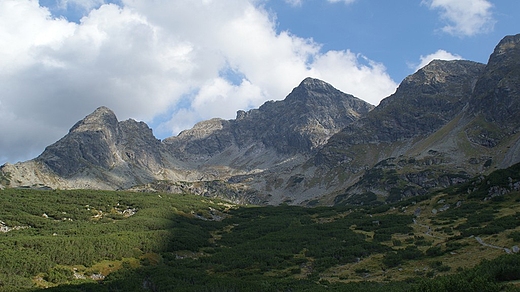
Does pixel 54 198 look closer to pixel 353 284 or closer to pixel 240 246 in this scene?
pixel 240 246

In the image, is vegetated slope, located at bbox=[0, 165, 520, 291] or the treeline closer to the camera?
the treeline

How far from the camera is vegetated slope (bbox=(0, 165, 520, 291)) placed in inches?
2028

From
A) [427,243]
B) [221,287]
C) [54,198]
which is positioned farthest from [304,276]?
[54,198]

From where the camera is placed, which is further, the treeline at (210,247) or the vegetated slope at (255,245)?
the vegetated slope at (255,245)

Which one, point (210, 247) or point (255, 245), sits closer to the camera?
point (255, 245)

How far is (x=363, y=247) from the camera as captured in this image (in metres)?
74.1

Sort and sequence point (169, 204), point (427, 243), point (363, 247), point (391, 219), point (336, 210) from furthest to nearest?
point (336, 210) → point (169, 204) → point (391, 219) → point (363, 247) → point (427, 243)

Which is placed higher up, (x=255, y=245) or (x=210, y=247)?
(x=210, y=247)

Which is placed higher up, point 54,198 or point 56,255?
point 54,198

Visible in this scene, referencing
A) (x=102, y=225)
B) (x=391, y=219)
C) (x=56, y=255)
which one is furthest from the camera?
(x=391, y=219)

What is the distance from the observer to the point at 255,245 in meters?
83.6

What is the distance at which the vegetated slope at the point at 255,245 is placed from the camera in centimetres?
5151

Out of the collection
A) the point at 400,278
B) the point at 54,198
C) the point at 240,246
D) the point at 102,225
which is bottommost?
the point at 400,278

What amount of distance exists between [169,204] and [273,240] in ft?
153
